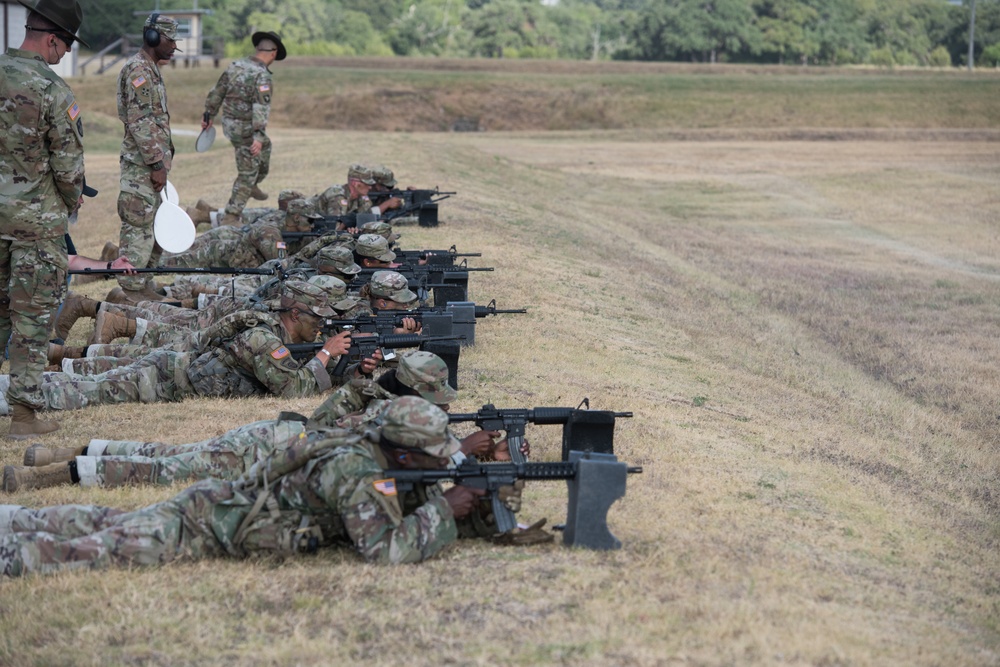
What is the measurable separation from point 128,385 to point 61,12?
3.04 m

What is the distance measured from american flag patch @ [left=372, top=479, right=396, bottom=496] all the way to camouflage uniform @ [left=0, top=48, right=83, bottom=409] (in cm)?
350

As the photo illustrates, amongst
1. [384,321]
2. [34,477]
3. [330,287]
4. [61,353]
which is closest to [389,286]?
[384,321]

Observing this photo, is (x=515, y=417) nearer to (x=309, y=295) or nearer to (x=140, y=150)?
(x=309, y=295)

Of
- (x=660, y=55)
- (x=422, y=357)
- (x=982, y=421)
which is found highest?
(x=660, y=55)

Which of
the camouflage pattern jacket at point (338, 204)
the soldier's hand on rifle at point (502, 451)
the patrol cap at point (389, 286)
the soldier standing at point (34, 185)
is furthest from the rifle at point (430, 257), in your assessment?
the soldier's hand on rifle at point (502, 451)

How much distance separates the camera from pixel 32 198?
27.7 feet

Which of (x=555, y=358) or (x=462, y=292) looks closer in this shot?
(x=555, y=358)

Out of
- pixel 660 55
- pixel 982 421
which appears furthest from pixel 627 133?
pixel 982 421

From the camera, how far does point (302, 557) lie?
659cm

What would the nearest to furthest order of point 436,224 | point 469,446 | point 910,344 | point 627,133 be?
point 469,446 < point 910,344 < point 436,224 < point 627,133

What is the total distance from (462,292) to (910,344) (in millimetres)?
7103

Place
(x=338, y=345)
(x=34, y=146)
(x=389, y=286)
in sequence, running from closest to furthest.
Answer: (x=34, y=146) → (x=338, y=345) → (x=389, y=286)

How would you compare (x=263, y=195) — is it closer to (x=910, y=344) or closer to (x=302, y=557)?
(x=910, y=344)

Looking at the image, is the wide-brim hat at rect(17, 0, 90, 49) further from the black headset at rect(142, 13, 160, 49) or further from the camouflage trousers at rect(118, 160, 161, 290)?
the camouflage trousers at rect(118, 160, 161, 290)
